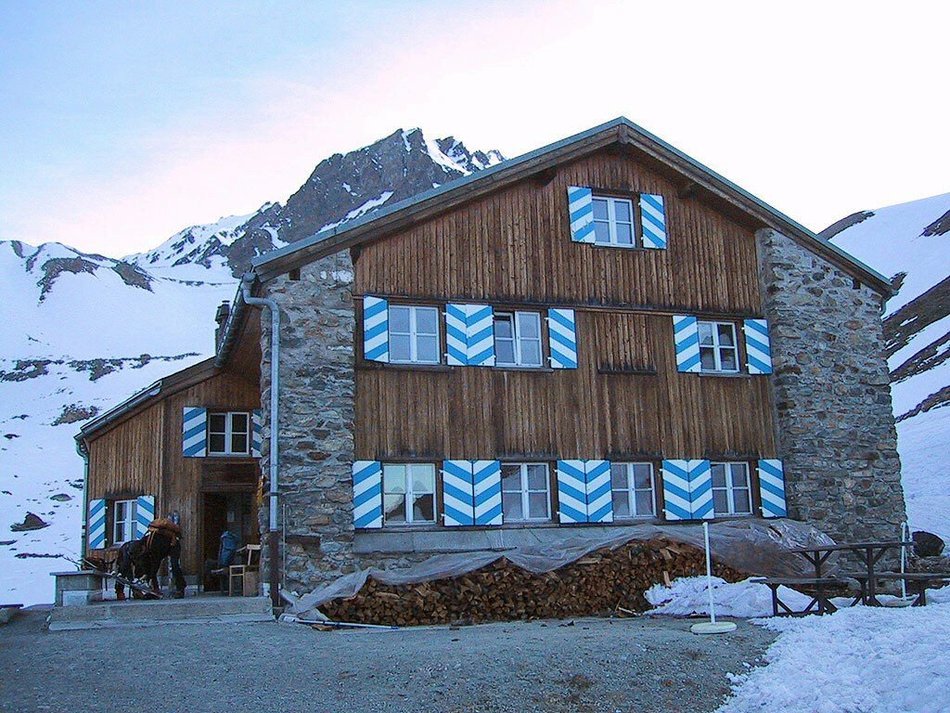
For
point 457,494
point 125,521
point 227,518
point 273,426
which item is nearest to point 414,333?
point 457,494

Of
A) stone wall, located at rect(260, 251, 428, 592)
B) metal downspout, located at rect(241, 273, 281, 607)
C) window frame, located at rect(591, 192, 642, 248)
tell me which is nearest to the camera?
metal downspout, located at rect(241, 273, 281, 607)

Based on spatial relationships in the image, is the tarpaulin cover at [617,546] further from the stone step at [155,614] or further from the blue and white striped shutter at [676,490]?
the stone step at [155,614]

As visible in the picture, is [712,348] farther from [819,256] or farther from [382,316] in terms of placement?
[382,316]

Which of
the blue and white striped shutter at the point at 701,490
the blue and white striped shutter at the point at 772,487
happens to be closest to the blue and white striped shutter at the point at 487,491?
the blue and white striped shutter at the point at 701,490

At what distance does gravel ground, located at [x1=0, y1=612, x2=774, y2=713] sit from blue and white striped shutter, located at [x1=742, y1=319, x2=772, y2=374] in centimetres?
750

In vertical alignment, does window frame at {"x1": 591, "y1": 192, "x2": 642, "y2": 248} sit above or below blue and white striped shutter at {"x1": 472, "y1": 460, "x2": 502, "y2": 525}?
above

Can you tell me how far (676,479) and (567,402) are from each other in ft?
7.07

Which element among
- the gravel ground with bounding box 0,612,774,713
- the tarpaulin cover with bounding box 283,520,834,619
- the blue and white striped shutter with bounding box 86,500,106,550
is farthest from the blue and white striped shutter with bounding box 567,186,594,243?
the blue and white striped shutter with bounding box 86,500,106,550

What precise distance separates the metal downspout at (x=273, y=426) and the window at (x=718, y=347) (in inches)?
280

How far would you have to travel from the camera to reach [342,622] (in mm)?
13352

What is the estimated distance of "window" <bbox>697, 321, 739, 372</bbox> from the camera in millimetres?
18109

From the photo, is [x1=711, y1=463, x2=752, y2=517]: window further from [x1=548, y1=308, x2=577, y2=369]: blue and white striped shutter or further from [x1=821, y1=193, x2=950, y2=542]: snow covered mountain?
[x1=821, y1=193, x2=950, y2=542]: snow covered mountain

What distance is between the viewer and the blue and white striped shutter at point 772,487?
1767 centimetres

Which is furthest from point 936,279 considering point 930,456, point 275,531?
point 275,531
